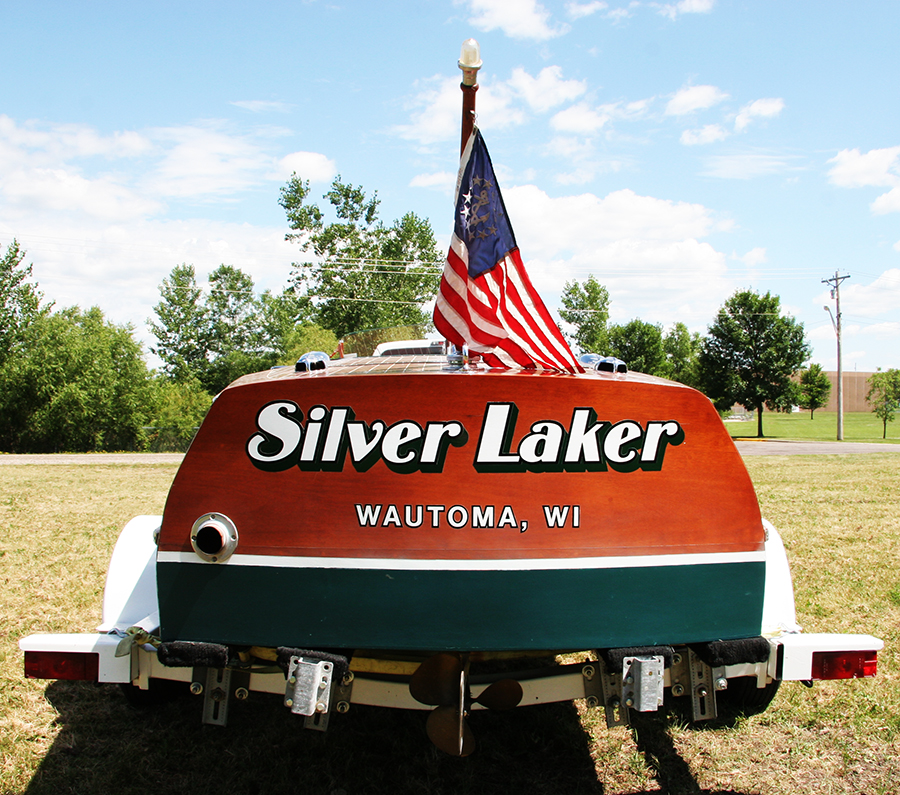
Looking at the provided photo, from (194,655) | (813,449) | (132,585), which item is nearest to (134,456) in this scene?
(132,585)

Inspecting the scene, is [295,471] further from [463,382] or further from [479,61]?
[479,61]

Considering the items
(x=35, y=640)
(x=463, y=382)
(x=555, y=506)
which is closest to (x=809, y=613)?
(x=555, y=506)

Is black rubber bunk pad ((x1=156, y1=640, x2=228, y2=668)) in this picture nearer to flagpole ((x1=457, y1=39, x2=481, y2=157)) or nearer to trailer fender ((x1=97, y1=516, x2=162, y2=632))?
trailer fender ((x1=97, y1=516, x2=162, y2=632))

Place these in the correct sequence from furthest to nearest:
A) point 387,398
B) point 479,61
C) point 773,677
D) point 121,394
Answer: point 121,394 < point 479,61 < point 773,677 < point 387,398

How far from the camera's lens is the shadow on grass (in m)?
3.17

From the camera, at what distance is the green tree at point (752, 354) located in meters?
42.2

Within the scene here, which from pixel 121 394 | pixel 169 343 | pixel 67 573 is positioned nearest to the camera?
pixel 67 573

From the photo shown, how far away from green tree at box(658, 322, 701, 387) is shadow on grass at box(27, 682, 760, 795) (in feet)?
150

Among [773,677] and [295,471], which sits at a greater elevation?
[295,471]

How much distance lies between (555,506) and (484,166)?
63.7 inches

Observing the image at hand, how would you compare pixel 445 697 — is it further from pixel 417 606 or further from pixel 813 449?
pixel 813 449

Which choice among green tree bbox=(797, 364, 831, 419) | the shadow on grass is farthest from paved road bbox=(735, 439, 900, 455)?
green tree bbox=(797, 364, 831, 419)

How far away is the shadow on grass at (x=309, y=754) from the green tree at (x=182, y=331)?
5946cm

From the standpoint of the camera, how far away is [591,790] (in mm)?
3156
